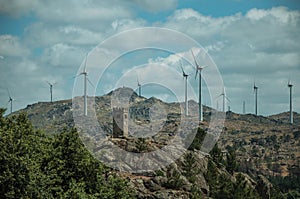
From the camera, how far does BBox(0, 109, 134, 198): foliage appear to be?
229 ft

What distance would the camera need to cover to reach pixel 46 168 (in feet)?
257

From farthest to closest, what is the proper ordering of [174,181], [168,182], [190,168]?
[190,168] → [174,181] → [168,182]

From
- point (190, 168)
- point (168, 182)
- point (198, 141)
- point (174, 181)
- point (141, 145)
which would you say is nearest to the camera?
point (168, 182)

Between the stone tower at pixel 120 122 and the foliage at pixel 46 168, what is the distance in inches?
1965

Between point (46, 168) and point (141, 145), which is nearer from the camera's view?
point (46, 168)

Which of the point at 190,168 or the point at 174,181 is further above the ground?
the point at 190,168

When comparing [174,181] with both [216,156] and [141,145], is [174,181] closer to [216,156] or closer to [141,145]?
[141,145]

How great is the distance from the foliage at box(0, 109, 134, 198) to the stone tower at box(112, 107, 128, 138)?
49.9m

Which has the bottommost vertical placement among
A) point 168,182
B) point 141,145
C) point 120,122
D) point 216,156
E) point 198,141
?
point 168,182

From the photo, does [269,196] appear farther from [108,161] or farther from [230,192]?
[108,161]

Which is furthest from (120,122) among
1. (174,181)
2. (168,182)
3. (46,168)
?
(46,168)

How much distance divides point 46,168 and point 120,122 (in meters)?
71.1

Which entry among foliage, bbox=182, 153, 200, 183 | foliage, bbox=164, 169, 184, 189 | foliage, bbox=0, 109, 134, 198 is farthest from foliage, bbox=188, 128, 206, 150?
foliage, bbox=0, 109, 134, 198

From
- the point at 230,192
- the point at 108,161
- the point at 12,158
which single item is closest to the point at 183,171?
the point at 230,192
